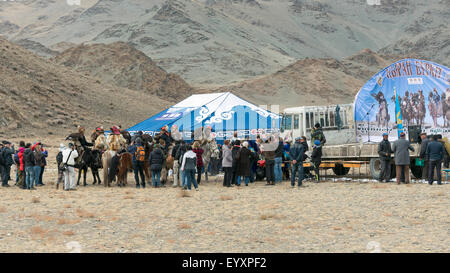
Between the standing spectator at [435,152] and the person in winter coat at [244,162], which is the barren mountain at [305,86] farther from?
the standing spectator at [435,152]

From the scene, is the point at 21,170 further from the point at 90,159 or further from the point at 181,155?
the point at 181,155

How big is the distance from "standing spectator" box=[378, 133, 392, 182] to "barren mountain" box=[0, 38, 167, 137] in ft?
111

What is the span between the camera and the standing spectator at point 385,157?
20.3 metres

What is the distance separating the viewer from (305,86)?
10769 centimetres

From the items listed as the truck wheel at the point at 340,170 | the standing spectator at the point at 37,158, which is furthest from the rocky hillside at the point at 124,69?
the standing spectator at the point at 37,158

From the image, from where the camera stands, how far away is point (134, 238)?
11.0 m

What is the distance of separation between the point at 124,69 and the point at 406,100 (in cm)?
6923

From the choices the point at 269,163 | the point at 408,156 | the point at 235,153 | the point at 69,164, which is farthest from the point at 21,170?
the point at 408,156

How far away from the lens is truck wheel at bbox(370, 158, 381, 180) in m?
21.6

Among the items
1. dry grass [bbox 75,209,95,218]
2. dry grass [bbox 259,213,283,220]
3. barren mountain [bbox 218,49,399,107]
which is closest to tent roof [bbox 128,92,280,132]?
dry grass [bbox 75,209,95,218]
